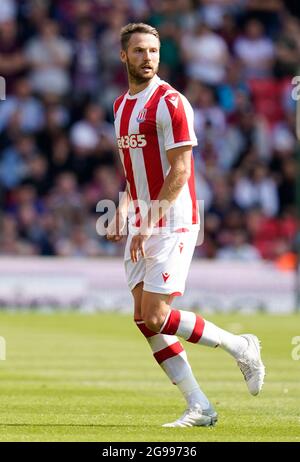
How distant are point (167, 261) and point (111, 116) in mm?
→ 15460

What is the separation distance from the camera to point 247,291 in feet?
68.5

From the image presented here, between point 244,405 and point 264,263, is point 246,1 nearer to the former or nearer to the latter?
point 264,263

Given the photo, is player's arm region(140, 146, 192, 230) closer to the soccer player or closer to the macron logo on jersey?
the soccer player

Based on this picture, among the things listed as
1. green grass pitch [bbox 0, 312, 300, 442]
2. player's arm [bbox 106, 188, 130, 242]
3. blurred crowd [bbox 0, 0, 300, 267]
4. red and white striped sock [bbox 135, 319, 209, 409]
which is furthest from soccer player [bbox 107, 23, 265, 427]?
blurred crowd [bbox 0, 0, 300, 267]

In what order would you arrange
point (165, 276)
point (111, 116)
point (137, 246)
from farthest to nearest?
point (111, 116) < point (165, 276) < point (137, 246)

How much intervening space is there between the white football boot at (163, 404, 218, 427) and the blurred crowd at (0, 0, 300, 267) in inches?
497

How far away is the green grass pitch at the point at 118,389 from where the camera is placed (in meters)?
7.34

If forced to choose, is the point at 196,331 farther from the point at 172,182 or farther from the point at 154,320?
the point at 172,182

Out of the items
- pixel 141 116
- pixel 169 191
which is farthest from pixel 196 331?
pixel 141 116

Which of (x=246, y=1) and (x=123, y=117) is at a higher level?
(x=246, y=1)

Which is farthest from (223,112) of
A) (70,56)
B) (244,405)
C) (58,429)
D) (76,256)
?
(58,429)

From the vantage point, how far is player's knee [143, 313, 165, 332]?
7.65 meters

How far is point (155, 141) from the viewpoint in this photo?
26.0 ft

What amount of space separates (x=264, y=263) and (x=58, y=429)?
13.9m
